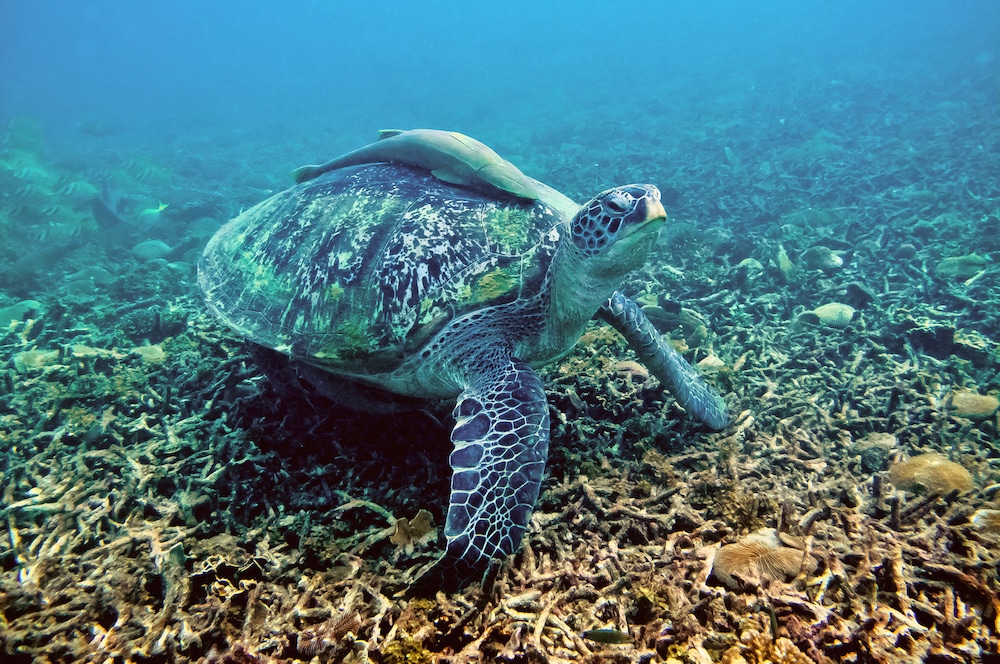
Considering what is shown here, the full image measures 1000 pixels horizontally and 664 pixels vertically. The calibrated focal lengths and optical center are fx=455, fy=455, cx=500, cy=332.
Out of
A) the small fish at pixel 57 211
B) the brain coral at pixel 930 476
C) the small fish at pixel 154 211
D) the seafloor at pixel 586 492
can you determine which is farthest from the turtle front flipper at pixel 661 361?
the small fish at pixel 57 211

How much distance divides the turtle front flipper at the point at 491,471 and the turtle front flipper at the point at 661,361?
87cm

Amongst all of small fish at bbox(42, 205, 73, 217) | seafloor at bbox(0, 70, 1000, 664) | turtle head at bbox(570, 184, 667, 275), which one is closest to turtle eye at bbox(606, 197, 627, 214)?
turtle head at bbox(570, 184, 667, 275)

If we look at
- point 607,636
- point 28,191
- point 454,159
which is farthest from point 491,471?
point 28,191

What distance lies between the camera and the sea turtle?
205cm

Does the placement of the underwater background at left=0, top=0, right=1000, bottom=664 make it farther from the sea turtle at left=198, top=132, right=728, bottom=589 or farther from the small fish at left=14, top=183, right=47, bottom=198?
the small fish at left=14, top=183, right=47, bottom=198

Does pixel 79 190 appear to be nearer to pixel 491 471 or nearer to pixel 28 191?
pixel 28 191

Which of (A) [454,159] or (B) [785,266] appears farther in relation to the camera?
(B) [785,266]

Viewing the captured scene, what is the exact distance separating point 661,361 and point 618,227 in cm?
122

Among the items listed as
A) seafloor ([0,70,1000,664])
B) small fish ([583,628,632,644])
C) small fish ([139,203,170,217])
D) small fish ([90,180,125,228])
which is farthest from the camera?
small fish ([139,203,170,217])

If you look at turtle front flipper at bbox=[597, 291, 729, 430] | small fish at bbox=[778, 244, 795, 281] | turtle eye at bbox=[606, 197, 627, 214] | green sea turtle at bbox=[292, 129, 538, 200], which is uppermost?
green sea turtle at bbox=[292, 129, 538, 200]

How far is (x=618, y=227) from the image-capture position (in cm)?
209

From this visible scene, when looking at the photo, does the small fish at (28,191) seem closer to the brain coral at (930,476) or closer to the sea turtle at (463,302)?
the sea turtle at (463,302)

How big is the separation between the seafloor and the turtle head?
1.08 meters

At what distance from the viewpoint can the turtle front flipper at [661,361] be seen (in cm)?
286
